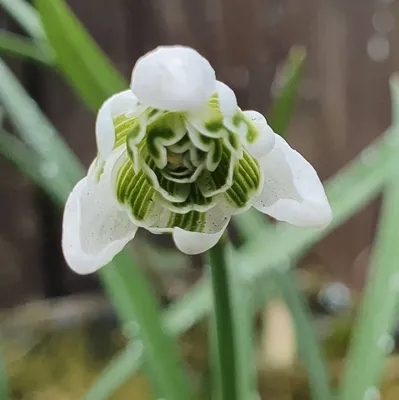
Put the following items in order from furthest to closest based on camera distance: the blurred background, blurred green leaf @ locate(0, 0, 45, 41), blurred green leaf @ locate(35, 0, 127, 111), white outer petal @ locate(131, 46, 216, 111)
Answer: the blurred background < blurred green leaf @ locate(0, 0, 45, 41) < blurred green leaf @ locate(35, 0, 127, 111) < white outer petal @ locate(131, 46, 216, 111)

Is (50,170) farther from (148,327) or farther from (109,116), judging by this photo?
(109,116)

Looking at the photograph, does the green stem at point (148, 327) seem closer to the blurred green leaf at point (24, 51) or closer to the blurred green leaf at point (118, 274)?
the blurred green leaf at point (118, 274)

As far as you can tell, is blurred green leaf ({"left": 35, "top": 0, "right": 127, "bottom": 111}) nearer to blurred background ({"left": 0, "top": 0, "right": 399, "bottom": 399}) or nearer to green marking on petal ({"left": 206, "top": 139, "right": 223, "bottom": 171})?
green marking on petal ({"left": 206, "top": 139, "right": 223, "bottom": 171})

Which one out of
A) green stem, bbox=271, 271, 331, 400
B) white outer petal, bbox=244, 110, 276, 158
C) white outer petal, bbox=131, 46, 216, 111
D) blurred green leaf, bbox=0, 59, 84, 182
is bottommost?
green stem, bbox=271, 271, 331, 400

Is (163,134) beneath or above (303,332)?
above

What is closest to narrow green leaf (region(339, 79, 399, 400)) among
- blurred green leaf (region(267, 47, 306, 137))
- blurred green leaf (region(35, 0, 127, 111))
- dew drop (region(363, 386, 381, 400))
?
dew drop (region(363, 386, 381, 400))

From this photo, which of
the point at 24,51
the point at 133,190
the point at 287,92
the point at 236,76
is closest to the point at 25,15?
the point at 24,51
